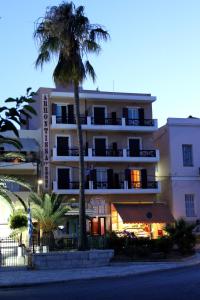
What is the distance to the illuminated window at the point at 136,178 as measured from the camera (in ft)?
154

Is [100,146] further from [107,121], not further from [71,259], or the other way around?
[71,259]

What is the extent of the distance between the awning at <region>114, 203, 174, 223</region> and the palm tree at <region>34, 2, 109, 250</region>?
1597 centimetres

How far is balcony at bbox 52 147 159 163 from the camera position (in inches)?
1772

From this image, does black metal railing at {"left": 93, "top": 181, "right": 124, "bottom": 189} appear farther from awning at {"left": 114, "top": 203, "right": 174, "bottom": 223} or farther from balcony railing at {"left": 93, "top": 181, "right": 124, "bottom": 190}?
awning at {"left": 114, "top": 203, "right": 174, "bottom": 223}

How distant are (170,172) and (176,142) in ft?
9.20

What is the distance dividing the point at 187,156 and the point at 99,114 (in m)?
9.00

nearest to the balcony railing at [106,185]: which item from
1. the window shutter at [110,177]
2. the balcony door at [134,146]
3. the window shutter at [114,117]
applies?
the window shutter at [110,177]

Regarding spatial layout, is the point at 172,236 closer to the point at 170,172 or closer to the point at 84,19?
the point at 84,19

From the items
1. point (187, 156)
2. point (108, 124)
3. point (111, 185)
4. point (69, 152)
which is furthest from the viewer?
point (187, 156)

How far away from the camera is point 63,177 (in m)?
45.1

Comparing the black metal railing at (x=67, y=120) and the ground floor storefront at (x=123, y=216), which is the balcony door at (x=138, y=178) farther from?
the black metal railing at (x=67, y=120)

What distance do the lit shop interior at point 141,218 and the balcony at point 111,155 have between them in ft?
13.4

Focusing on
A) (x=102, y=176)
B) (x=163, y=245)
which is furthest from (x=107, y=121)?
(x=163, y=245)

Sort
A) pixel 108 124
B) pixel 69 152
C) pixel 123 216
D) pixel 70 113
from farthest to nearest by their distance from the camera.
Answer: pixel 108 124
pixel 70 113
pixel 69 152
pixel 123 216
